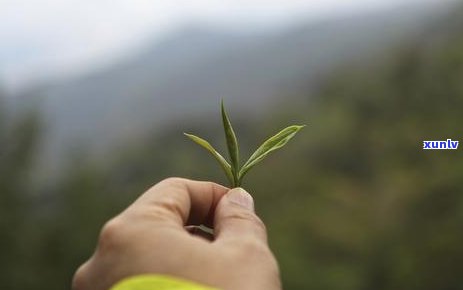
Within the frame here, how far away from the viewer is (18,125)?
23328 millimetres

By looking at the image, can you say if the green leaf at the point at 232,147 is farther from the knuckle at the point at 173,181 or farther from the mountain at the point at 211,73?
the mountain at the point at 211,73

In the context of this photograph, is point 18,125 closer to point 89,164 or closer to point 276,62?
point 89,164

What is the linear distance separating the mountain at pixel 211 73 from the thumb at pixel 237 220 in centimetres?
6713

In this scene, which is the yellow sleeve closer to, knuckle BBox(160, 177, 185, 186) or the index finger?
the index finger

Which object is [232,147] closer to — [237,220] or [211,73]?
[237,220]

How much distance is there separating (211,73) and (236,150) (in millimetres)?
97915

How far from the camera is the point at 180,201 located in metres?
1.53

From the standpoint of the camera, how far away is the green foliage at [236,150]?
1896mm

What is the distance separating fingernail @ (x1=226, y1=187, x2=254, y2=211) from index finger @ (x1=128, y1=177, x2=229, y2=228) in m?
0.04

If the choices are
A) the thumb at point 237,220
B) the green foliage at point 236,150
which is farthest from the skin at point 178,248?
the green foliage at point 236,150

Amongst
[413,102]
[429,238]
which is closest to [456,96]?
[413,102]

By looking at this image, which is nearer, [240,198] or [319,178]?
[240,198]

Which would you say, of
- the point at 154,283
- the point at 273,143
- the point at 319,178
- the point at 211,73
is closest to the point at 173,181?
the point at 154,283

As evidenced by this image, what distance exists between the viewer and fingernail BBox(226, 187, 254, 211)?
158cm
